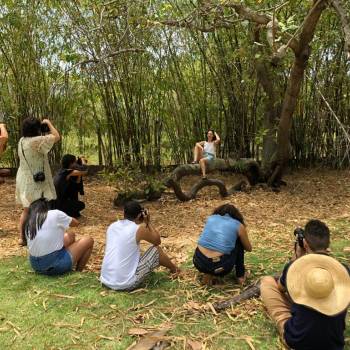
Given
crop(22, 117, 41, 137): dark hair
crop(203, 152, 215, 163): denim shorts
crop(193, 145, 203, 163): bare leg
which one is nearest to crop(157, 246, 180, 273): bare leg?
crop(22, 117, 41, 137): dark hair

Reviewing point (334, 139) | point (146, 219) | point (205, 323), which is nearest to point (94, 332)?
point (205, 323)

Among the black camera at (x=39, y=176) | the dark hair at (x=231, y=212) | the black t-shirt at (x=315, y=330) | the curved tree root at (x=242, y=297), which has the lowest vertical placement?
the curved tree root at (x=242, y=297)

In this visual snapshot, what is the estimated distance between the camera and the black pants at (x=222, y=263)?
3.49m

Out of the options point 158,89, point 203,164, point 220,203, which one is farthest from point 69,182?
point 158,89

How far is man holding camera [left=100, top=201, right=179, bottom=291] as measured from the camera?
354 cm

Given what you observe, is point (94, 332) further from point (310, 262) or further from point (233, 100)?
point (233, 100)

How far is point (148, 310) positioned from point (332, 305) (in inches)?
50.6

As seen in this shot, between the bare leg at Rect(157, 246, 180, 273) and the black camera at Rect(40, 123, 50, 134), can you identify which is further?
the black camera at Rect(40, 123, 50, 134)

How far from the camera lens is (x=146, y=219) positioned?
12.1 feet

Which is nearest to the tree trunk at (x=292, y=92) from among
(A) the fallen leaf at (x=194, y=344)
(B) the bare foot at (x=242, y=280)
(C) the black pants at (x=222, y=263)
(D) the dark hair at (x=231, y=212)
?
(D) the dark hair at (x=231, y=212)

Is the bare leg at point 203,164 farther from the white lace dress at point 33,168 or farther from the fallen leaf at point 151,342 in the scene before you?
the fallen leaf at point 151,342

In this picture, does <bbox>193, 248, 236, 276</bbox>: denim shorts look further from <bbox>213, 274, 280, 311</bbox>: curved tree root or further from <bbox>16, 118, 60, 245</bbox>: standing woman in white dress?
<bbox>16, 118, 60, 245</bbox>: standing woman in white dress

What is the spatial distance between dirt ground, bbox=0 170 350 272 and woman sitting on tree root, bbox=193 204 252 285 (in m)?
0.70

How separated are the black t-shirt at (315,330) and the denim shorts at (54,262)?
6.47 feet
